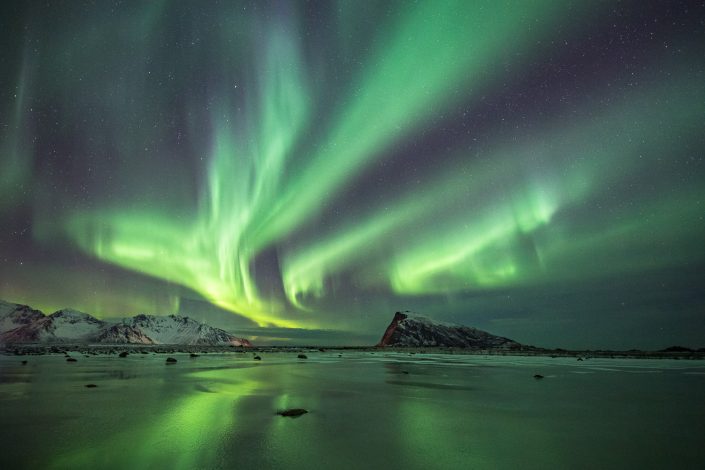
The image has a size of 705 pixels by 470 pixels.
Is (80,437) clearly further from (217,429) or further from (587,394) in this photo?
(587,394)

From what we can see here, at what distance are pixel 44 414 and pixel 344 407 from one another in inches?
511

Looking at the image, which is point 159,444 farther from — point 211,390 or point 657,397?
point 657,397

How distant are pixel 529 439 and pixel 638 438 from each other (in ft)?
13.5

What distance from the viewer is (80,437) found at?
12.4 meters

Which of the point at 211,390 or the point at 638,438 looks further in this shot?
the point at 211,390

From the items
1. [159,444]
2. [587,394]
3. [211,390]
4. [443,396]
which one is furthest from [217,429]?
[587,394]

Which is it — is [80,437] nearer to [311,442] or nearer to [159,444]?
[159,444]

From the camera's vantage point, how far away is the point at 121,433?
13.1 meters

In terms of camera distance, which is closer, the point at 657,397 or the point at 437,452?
the point at 437,452

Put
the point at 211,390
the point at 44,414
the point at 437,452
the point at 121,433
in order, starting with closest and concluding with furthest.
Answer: the point at 437,452
the point at 121,433
the point at 44,414
the point at 211,390

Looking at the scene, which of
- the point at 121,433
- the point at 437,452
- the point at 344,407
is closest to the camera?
the point at 437,452

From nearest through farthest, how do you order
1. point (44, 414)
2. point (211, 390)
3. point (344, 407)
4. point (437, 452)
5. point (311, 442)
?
point (437, 452) < point (311, 442) < point (44, 414) < point (344, 407) < point (211, 390)

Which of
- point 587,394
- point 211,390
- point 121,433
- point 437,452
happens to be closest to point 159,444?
point 121,433

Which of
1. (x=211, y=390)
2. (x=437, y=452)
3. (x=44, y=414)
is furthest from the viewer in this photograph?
(x=211, y=390)
